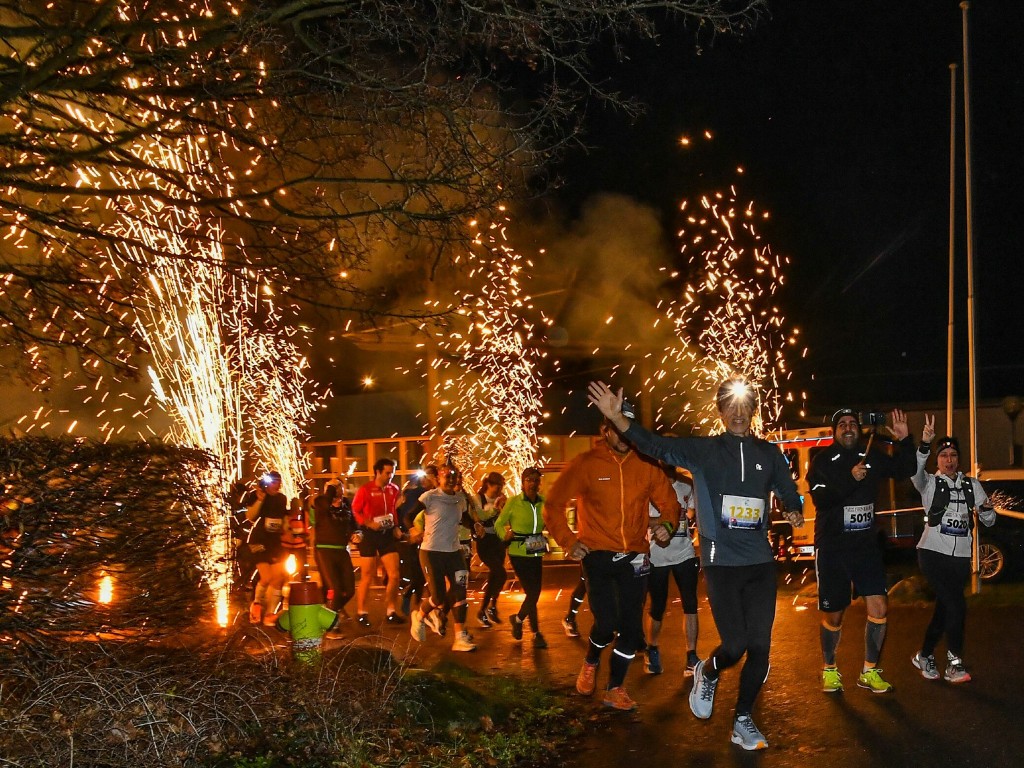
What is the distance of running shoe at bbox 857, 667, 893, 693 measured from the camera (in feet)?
24.4

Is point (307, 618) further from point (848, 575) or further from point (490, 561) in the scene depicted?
point (490, 561)

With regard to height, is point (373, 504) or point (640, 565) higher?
point (373, 504)

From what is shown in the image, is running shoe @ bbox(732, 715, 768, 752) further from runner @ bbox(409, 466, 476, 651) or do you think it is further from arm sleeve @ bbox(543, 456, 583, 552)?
runner @ bbox(409, 466, 476, 651)

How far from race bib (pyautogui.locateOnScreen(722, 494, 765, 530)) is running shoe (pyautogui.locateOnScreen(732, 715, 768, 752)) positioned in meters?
1.02

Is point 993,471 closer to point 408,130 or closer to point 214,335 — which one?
point 214,335

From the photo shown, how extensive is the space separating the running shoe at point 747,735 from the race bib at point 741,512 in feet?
3.35

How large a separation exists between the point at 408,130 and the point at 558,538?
8.93 ft

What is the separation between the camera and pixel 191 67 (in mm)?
6777

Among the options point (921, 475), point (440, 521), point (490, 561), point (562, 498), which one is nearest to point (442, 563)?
point (440, 521)

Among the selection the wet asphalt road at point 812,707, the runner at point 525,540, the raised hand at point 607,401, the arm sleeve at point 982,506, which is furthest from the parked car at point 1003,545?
the raised hand at point 607,401

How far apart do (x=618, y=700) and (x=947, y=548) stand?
8.28ft

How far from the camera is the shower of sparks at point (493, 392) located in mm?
20938

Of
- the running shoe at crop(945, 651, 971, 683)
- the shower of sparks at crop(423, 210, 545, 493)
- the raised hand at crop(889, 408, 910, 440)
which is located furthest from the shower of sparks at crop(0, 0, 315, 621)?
the running shoe at crop(945, 651, 971, 683)

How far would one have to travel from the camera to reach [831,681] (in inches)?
296
